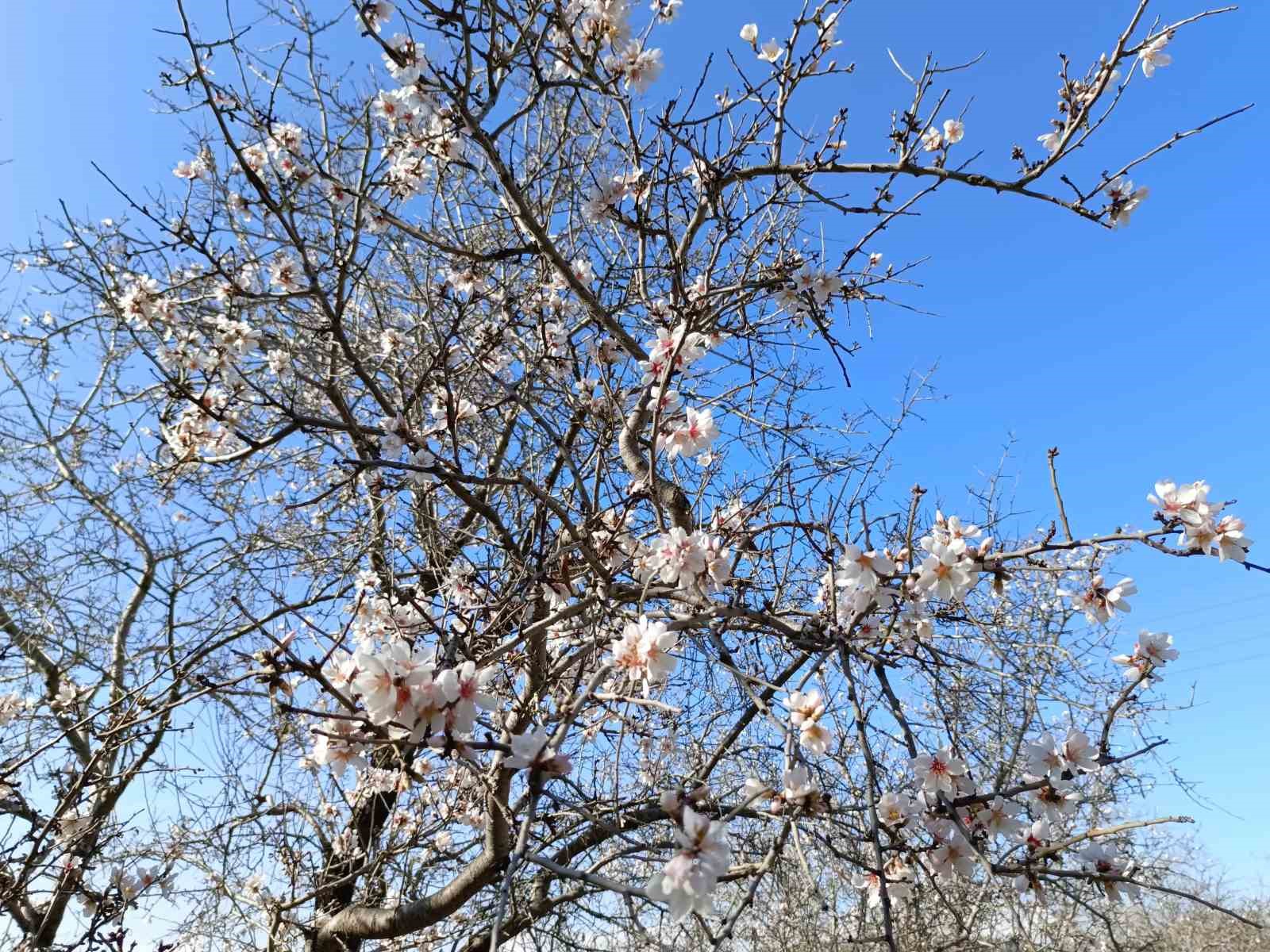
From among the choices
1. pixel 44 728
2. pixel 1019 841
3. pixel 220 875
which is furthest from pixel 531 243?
pixel 44 728

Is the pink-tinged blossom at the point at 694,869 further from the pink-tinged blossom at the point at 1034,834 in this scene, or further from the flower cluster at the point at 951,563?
the pink-tinged blossom at the point at 1034,834

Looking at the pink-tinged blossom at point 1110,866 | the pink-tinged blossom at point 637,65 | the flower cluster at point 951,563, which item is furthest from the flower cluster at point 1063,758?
the pink-tinged blossom at point 637,65

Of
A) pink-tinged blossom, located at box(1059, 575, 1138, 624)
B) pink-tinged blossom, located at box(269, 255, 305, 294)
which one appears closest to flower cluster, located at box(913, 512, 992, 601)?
pink-tinged blossom, located at box(1059, 575, 1138, 624)

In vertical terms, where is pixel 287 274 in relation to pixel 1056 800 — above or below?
above

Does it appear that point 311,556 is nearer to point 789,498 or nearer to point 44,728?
point 44,728

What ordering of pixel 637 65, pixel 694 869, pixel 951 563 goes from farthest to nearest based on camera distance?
pixel 637 65 < pixel 951 563 < pixel 694 869

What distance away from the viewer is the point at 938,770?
1.73m

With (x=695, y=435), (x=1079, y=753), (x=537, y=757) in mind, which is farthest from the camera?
(x=695, y=435)

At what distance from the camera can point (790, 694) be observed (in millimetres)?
1682

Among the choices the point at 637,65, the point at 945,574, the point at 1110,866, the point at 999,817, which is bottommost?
the point at 1110,866

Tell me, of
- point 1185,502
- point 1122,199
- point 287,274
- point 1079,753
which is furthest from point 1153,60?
point 287,274

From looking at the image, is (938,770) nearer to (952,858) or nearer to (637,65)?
(952,858)

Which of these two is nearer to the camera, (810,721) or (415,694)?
(415,694)

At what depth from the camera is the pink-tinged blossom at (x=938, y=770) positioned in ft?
5.61
